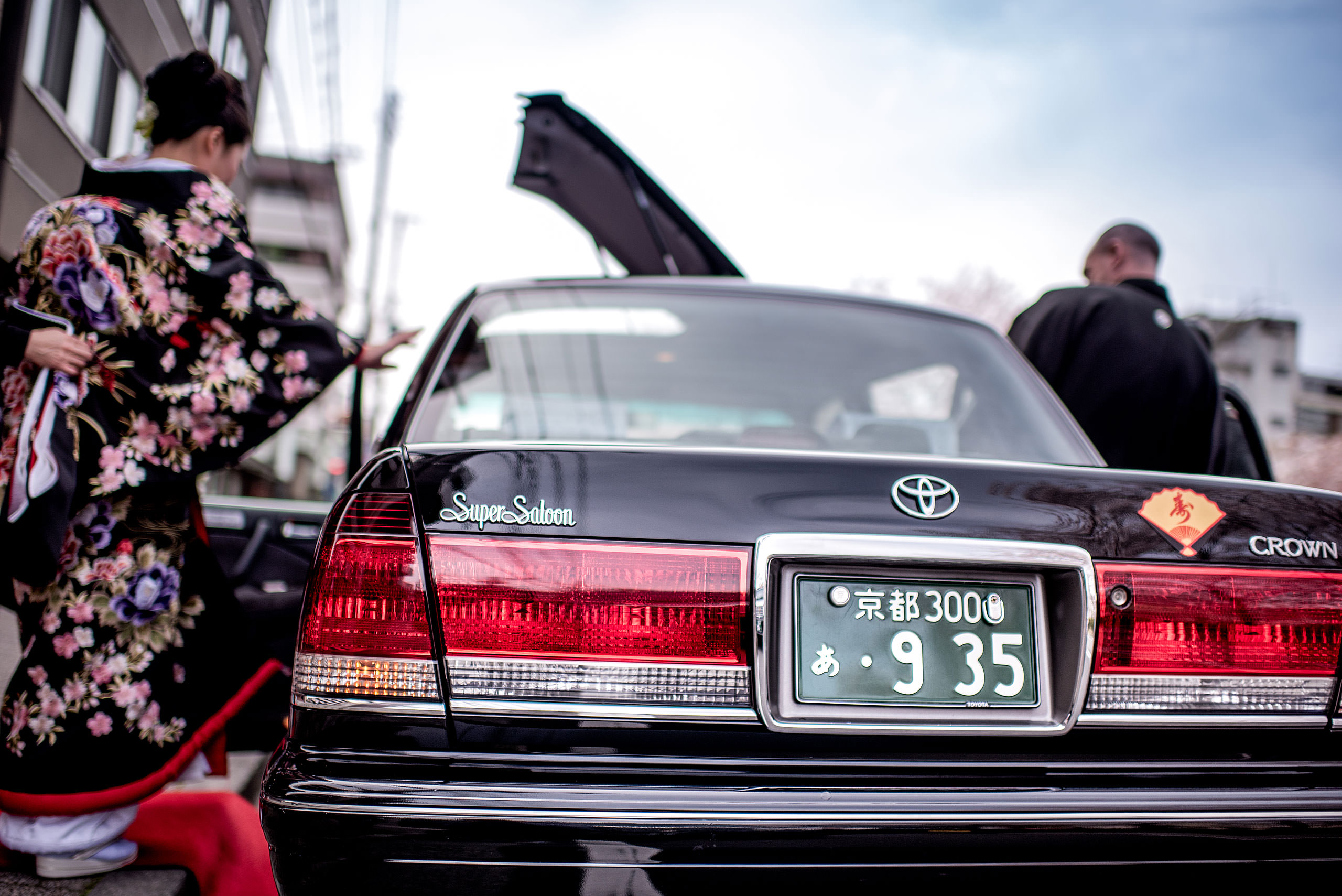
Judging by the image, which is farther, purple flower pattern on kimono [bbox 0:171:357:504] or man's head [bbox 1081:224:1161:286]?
man's head [bbox 1081:224:1161:286]

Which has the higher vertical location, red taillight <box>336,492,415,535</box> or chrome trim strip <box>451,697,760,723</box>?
red taillight <box>336,492,415,535</box>

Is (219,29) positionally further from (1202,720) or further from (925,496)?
(1202,720)

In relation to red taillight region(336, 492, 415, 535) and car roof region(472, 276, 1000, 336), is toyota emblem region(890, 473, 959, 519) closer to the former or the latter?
red taillight region(336, 492, 415, 535)

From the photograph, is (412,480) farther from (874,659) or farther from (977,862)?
(977,862)

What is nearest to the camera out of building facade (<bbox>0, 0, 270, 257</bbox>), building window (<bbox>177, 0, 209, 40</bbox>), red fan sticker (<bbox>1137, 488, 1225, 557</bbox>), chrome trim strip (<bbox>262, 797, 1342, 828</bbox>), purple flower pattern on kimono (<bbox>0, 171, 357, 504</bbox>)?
chrome trim strip (<bbox>262, 797, 1342, 828</bbox>)

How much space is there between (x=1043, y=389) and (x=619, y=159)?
5.59 ft

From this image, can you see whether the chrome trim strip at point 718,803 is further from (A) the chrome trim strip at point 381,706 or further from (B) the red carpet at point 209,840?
(B) the red carpet at point 209,840

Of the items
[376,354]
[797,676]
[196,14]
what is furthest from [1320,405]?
[797,676]

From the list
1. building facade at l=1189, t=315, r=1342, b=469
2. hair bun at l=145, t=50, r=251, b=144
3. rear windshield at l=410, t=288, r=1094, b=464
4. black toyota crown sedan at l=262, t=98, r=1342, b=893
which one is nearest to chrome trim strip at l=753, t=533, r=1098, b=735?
black toyota crown sedan at l=262, t=98, r=1342, b=893

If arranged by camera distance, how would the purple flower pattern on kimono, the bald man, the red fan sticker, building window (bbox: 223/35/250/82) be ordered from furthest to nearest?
building window (bbox: 223/35/250/82) → the bald man → the purple flower pattern on kimono → the red fan sticker

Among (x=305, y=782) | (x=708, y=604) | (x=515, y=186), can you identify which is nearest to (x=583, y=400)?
(x=708, y=604)

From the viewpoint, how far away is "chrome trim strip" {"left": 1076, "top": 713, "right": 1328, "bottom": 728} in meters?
1.26

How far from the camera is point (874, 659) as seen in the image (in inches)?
48.8

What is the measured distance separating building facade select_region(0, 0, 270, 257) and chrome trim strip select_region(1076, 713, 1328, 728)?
301 inches
